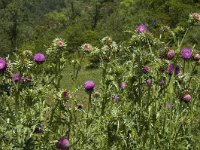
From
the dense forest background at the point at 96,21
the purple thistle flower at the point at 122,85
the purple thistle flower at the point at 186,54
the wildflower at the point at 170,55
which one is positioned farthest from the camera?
the dense forest background at the point at 96,21

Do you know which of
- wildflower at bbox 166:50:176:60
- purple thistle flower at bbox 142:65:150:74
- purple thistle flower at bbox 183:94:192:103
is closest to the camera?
purple thistle flower at bbox 142:65:150:74

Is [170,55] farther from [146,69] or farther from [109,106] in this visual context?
[109,106]

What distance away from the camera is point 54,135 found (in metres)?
3.63

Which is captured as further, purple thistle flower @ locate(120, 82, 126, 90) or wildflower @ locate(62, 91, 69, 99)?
purple thistle flower @ locate(120, 82, 126, 90)

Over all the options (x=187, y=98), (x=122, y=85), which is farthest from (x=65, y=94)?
(x=187, y=98)

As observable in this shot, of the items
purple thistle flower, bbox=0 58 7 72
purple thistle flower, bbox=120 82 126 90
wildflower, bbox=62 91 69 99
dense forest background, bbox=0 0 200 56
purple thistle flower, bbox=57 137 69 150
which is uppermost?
purple thistle flower, bbox=0 58 7 72

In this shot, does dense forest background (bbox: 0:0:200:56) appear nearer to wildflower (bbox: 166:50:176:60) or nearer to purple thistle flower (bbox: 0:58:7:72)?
wildflower (bbox: 166:50:176:60)

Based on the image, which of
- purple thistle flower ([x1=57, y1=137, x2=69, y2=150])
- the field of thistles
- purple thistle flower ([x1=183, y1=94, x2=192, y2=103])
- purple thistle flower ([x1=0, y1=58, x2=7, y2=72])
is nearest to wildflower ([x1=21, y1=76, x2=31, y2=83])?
the field of thistles

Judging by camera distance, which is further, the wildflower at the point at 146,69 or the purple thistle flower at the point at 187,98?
the purple thistle flower at the point at 187,98

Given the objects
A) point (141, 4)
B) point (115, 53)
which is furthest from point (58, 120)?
point (141, 4)

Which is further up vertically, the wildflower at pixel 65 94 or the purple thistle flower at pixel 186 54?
the purple thistle flower at pixel 186 54

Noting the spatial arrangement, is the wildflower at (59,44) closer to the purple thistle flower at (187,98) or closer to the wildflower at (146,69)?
the wildflower at (146,69)

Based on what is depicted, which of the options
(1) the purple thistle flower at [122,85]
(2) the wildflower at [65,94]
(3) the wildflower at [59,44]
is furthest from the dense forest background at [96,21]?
(2) the wildflower at [65,94]

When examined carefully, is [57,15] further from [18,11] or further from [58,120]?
[58,120]
